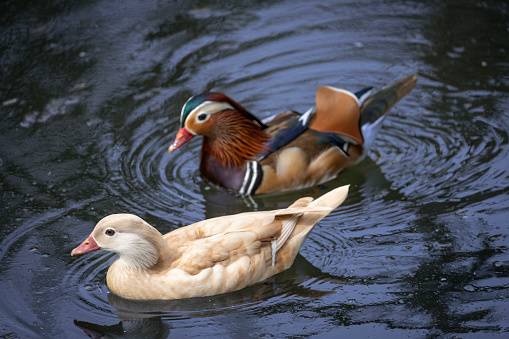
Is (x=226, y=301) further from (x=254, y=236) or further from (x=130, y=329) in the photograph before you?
(x=130, y=329)

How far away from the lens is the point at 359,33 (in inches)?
391

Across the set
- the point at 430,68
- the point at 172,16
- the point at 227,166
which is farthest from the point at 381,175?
the point at 172,16

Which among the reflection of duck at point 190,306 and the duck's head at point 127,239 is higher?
the duck's head at point 127,239

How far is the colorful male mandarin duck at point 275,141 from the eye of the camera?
7.22m

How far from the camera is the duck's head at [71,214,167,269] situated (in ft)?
18.2

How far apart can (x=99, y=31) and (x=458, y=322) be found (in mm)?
7191

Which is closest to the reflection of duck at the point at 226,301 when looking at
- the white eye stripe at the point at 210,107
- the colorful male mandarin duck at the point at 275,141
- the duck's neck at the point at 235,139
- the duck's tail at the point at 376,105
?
the colorful male mandarin duck at the point at 275,141

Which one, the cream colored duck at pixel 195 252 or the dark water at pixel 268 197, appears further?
the cream colored duck at pixel 195 252

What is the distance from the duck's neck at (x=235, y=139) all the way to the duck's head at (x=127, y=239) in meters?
1.95

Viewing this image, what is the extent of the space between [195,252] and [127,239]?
565 millimetres

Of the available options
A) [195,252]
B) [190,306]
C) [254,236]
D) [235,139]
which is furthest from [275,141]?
[190,306]

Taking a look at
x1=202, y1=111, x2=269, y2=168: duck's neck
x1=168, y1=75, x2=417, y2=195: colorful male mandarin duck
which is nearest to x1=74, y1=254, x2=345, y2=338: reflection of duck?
x1=168, y1=75, x2=417, y2=195: colorful male mandarin duck

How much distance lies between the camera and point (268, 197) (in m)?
7.32

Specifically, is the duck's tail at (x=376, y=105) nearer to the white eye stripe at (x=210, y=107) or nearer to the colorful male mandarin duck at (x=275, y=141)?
the colorful male mandarin duck at (x=275, y=141)
